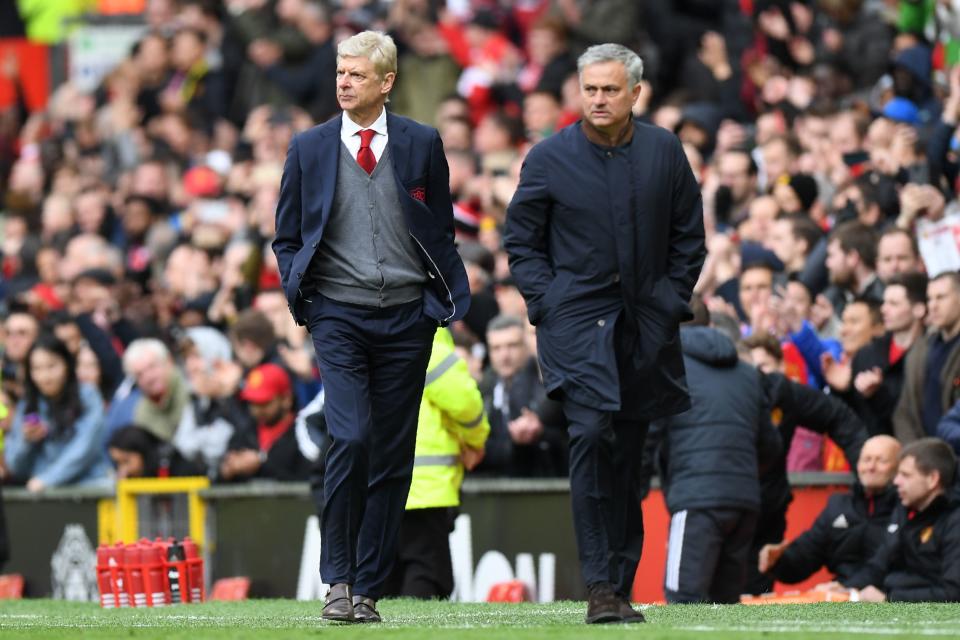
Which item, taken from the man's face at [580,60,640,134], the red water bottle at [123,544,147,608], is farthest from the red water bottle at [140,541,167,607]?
the man's face at [580,60,640,134]

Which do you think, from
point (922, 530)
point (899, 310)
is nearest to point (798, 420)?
point (899, 310)

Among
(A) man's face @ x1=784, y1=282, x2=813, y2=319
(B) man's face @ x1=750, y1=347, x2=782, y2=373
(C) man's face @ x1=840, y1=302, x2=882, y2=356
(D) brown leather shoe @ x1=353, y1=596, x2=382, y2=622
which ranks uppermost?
(A) man's face @ x1=784, y1=282, x2=813, y2=319

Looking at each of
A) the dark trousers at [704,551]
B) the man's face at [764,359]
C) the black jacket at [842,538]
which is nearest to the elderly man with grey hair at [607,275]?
the dark trousers at [704,551]

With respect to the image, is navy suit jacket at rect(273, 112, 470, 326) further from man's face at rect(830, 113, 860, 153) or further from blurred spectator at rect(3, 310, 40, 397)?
blurred spectator at rect(3, 310, 40, 397)

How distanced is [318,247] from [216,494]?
563 centimetres

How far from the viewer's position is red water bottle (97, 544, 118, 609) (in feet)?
43.0

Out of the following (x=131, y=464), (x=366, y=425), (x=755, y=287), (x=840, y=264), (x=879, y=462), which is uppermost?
(x=840, y=264)

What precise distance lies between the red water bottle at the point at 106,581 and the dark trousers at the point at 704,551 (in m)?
Answer: 3.18

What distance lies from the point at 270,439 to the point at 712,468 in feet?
14.6

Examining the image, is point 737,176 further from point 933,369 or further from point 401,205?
point 401,205

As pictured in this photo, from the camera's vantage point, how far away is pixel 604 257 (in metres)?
9.62

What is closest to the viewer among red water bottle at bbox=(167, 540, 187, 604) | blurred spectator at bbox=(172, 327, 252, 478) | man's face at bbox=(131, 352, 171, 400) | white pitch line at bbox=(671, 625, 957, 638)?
white pitch line at bbox=(671, 625, 957, 638)

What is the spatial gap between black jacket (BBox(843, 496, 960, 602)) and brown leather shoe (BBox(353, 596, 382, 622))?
348 cm

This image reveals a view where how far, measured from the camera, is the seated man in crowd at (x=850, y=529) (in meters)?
12.8
